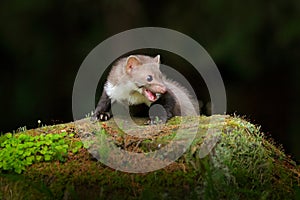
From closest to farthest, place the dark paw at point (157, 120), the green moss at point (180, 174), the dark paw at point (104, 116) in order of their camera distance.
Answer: the green moss at point (180, 174), the dark paw at point (157, 120), the dark paw at point (104, 116)

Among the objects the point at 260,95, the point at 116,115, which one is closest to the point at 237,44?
the point at 260,95

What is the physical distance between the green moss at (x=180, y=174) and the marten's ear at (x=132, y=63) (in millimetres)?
703

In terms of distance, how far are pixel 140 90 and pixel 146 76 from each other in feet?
0.42

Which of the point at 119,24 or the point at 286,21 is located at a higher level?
the point at 119,24

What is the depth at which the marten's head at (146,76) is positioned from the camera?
523 cm

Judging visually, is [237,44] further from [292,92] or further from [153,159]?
[153,159]

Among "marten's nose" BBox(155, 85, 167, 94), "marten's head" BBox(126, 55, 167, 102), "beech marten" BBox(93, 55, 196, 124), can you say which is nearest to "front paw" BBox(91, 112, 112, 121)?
"beech marten" BBox(93, 55, 196, 124)

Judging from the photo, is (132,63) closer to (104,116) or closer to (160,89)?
(160,89)

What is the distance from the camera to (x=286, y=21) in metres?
8.88

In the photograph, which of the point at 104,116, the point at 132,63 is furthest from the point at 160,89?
the point at 104,116

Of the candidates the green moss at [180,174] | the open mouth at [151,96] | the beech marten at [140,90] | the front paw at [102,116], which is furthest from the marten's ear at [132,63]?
the green moss at [180,174]

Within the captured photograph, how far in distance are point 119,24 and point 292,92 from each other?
8.38 feet

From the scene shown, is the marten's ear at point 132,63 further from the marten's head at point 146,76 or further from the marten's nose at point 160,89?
the marten's nose at point 160,89

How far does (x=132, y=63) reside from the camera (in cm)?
536
